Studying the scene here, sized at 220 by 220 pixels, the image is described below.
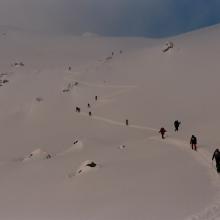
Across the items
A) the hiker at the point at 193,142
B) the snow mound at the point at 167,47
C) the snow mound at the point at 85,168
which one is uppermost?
the snow mound at the point at 167,47

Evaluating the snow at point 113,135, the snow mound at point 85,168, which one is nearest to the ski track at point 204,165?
the snow at point 113,135

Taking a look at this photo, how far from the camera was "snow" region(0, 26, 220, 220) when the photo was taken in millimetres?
19766

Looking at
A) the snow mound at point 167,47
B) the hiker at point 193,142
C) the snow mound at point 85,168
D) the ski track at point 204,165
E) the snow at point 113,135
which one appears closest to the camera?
the ski track at point 204,165

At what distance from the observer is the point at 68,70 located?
85062mm

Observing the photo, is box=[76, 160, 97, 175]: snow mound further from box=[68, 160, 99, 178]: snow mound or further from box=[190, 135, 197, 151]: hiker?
box=[190, 135, 197, 151]: hiker

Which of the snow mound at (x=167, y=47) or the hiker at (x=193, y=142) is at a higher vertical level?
the snow mound at (x=167, y=47)

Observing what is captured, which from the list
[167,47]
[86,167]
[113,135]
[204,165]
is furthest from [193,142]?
[167,47]

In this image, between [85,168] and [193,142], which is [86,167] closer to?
[85,168]

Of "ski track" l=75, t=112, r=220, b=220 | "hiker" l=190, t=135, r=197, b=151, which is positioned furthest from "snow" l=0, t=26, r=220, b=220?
"hiker" l=190, t=135, r=197, b=151

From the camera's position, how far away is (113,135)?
44.9 m

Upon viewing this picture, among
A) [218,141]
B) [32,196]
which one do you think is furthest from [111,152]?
[32,196]

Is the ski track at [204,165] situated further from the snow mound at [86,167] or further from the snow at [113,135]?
the snow mound at [86,167]

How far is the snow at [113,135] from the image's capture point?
19.8 m

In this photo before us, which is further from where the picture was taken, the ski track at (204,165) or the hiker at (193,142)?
the hiker at (193,142)
